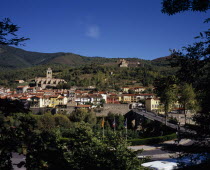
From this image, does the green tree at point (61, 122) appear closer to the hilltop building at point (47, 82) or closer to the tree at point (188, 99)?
the tree at point (188, 99)

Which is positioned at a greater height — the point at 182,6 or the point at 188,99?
the point at 182,6

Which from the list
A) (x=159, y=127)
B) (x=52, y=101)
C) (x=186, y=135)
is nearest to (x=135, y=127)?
(x=159, y=127)

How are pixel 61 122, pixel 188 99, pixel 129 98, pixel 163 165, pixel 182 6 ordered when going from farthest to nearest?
pixel 129 98, pixel 61 122, pixel 188 99, pixel 163 165, pixel 182 6

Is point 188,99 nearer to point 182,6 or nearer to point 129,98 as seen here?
point 182,6

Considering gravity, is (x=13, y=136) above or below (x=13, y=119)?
below

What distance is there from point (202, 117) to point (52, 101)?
5008 cm

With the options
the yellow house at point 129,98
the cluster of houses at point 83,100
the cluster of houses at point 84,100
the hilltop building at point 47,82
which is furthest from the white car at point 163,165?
the hilltop building at point 47,82

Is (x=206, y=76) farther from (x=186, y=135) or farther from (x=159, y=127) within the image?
(x=159, y=127)

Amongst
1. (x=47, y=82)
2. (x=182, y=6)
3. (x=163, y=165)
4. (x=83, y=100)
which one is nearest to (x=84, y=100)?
(x=83, y=100)

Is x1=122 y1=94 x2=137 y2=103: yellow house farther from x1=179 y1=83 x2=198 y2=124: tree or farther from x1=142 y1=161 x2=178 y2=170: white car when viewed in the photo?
x1=142 y1=161 x2=178 y2=170: white car

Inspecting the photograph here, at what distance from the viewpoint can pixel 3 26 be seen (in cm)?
429

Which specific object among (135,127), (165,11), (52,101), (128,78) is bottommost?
(135,127)

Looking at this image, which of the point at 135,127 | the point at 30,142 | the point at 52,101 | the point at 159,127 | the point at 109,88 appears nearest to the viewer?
the point at 30,142

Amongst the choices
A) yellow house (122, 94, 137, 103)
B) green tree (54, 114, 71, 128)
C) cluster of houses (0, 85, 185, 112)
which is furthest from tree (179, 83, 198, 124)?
yellow house (122, 94, 137, 103)
